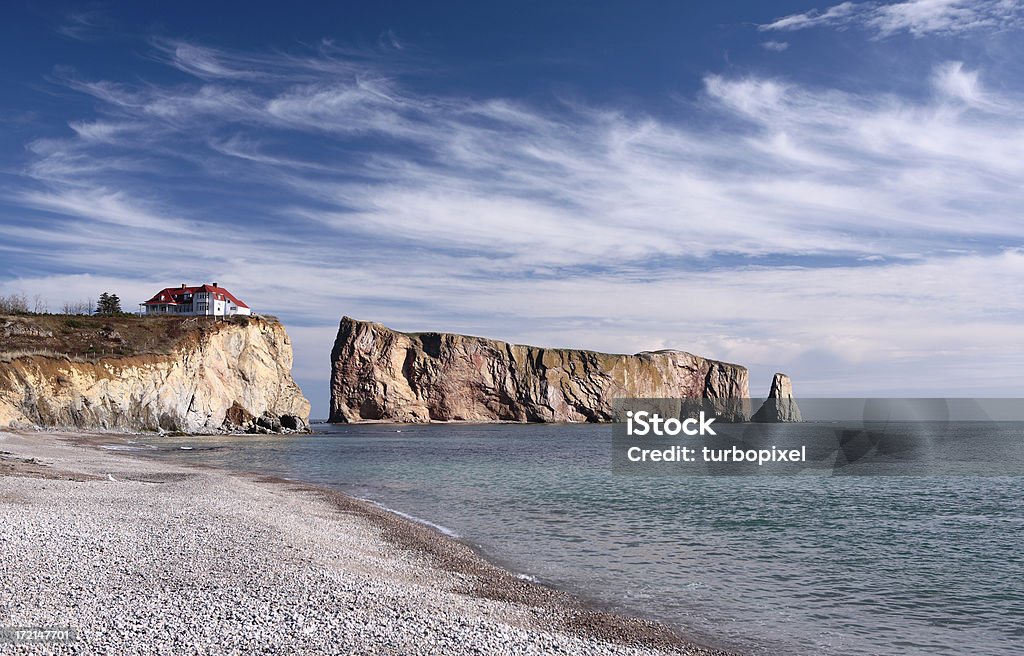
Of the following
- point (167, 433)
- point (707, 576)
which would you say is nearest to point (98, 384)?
point (167, 433)

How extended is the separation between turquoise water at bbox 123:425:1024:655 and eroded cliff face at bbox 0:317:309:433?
111ft

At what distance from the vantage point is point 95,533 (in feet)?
45.2

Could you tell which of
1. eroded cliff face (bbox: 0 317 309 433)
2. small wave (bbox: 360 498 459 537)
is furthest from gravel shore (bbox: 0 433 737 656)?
eroded cliff face (bbox: 0 317 309 433)

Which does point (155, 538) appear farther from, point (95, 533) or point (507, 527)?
point (507, 527)

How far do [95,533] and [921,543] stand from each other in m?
21.4

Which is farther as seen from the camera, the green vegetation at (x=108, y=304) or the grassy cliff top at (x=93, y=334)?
the green vegetation at (x=108, y=304)

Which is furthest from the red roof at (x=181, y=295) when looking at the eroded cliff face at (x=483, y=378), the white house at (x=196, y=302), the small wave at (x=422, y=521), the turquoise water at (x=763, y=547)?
the small wave at (x=422, y=521)

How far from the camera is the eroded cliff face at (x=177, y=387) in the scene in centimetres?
6125

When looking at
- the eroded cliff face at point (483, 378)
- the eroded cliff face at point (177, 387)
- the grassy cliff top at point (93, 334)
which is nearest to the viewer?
the eroded cliff face at point (177, 387)

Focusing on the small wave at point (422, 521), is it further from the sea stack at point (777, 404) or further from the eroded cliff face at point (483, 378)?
the sea stack at point (777, 404)

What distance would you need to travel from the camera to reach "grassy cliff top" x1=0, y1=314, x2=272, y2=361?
64.8 meters

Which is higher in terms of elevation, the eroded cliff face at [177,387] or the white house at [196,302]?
the white house at [196,302]

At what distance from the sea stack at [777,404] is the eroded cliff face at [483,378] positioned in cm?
2615

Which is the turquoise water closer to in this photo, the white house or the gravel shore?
the gravel shore
